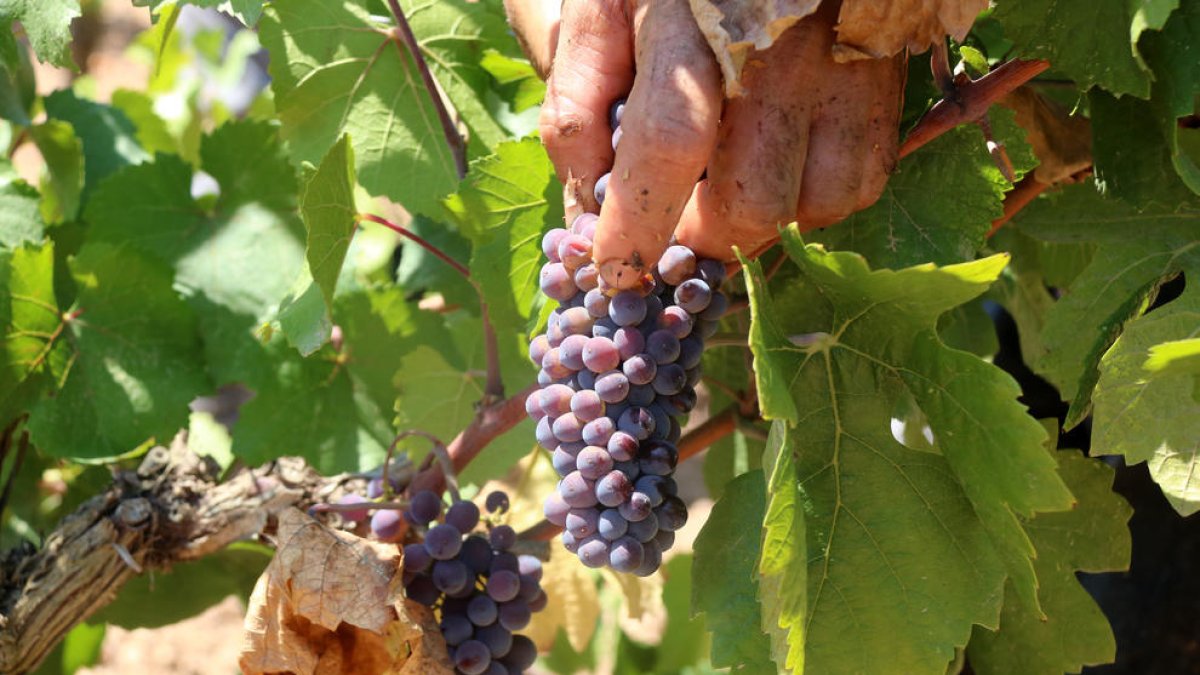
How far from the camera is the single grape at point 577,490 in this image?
32.4 inches

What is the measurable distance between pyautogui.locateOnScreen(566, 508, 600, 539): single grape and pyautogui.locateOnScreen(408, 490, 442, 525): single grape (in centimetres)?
32

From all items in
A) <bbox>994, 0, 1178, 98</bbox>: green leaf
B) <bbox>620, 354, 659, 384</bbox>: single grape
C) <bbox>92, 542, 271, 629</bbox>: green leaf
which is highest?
<bbox>994, 0, 1178, 98</bbox>: green leaf

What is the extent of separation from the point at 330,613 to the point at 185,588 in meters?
0.71

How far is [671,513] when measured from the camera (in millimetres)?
840

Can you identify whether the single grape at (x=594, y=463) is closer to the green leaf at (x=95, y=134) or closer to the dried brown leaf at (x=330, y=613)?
the dried brown leaf at (x=330, y=613)

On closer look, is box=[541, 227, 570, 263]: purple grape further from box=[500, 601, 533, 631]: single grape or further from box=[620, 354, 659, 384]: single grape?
box=[500, 601, 533, 631]: single grape

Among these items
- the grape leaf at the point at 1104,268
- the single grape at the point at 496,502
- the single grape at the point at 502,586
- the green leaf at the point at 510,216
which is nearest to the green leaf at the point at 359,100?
the green leaf at the point at 510,216

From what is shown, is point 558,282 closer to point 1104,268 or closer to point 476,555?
point 476,555

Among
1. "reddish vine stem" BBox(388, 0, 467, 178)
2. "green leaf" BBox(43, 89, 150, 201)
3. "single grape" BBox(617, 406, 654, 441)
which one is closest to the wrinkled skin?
"single grape" BBox(617, 406, 654, 441)

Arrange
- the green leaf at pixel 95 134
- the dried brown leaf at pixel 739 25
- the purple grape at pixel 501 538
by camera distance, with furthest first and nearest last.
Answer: the green leaf at pixel 95 134 → the purple grape at pixel 501 538 → the dried brown leaf at pixel 739 25

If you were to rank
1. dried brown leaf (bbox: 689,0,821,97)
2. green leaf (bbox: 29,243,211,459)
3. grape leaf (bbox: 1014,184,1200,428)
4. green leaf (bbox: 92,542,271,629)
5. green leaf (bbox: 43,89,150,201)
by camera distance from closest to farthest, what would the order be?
dried brown leaf (bbox: 689,0,821,97), grape leaf (bbox: 1014,184,1200,428), green leaf (bbox: 29,243,211,459), green leaf (bbox: 92,542,271,629), green leaf (bbox: 43,89,150,201)

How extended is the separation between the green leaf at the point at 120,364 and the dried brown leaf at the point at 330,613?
1.40 ft

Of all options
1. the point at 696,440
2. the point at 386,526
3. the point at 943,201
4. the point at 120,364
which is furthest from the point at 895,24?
the point at 120,364

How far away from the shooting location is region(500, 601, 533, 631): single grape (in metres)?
1.07
